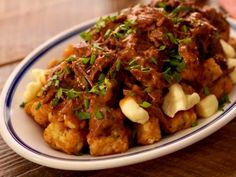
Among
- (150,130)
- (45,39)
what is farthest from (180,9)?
(45,39)

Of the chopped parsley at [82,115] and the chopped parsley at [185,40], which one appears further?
the chopped parsley at [185,40]

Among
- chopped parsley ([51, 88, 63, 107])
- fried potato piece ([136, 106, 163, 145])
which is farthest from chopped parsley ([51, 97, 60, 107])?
fried potato piece ([136, 106, 163, 145])

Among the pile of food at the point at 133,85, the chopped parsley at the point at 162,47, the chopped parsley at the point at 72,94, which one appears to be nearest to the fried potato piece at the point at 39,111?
the pile of food at the point at 133,85

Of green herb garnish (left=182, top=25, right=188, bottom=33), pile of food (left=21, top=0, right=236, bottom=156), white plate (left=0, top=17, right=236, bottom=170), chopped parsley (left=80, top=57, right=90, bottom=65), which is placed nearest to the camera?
white plate (left=0, top=17, right=236, bottom=170)

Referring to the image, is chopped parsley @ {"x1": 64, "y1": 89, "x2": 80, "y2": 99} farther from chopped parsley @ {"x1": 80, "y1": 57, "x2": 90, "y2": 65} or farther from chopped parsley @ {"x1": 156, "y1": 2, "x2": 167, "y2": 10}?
chopped parsley @ {"x1": 156, "y1": 2, "x2": 167, "y2": 10}

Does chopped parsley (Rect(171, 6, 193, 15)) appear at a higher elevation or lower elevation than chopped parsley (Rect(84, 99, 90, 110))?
higher

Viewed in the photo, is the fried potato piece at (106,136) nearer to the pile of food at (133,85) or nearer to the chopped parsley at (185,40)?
the pile of food at (133,85)

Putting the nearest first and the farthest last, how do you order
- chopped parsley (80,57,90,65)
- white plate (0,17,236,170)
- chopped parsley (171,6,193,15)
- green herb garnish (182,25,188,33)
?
white plate (0,17,236,170)
chopped parsley (80,57,90,65)
green herb garnish (182,25,188,33)
chopped parsley (171,6,193,15)

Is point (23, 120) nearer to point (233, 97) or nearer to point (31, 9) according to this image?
point (233, 97)

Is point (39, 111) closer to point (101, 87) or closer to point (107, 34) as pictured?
point (101, 87)
